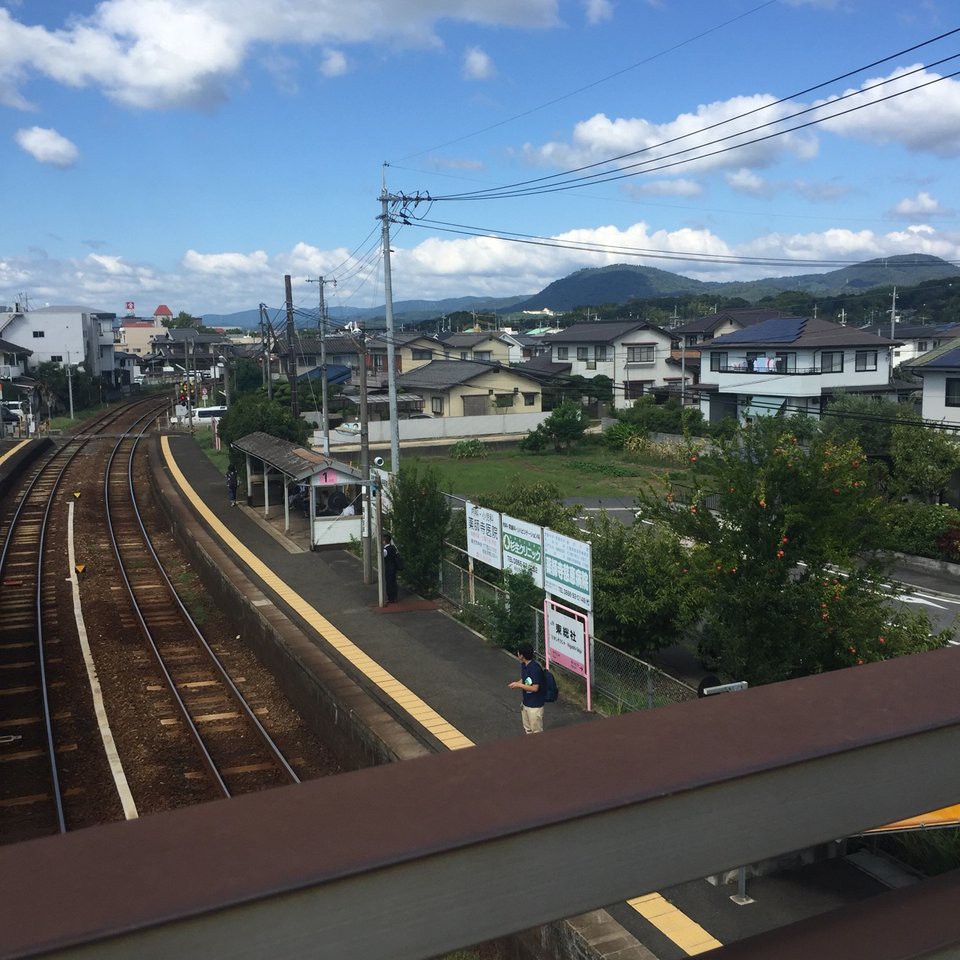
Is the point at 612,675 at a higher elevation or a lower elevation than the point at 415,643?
higher

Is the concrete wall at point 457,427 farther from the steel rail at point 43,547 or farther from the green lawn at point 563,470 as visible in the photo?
the steel rail at point 43,547

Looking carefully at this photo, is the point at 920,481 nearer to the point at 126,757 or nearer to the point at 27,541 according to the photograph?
the point at 126,757

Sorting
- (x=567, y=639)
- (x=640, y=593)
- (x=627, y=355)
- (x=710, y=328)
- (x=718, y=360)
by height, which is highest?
(x=710, y=328)

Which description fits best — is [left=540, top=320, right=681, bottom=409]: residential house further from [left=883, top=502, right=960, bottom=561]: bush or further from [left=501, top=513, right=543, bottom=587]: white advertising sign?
[left=501, top=513, right=543, bottom=587]: white advertising sign

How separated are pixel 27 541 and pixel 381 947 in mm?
25869

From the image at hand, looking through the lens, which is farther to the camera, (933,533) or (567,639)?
(933,533)

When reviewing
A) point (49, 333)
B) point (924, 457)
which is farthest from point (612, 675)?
point (49, 333)

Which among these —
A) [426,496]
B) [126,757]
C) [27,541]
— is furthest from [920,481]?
[27,541]

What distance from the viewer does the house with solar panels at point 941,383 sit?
2559 centimetres

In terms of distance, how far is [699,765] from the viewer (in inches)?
59.2

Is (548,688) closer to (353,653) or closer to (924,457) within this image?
(353,653)

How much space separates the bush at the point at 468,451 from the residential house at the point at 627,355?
45.7 ft

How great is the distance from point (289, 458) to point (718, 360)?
76.8 feet

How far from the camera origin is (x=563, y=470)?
3572cm
